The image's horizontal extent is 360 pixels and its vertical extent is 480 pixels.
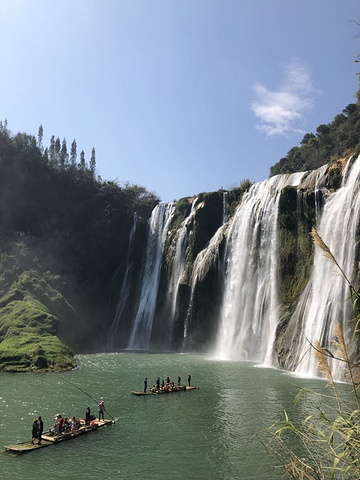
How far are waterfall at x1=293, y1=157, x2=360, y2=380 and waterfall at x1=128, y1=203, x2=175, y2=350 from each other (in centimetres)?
2573

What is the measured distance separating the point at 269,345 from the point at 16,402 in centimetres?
2464

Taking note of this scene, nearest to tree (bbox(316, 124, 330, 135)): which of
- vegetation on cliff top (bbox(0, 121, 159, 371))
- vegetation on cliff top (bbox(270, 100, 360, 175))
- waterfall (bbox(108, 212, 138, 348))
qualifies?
vegetation on cliff top (bbox(270, 100, 360, 175))

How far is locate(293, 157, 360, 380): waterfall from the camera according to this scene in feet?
109

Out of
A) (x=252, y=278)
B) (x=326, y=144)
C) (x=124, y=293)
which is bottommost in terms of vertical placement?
(x=124, y=293)

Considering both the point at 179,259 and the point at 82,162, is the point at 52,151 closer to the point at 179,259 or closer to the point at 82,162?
the point at 82,162

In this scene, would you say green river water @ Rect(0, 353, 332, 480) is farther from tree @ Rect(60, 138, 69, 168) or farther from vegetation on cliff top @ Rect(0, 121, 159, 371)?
tree @ Rect(60, 138, 69, 168)

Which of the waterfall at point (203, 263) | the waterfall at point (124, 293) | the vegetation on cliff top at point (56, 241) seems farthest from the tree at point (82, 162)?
the waterfall at point (203, 263)

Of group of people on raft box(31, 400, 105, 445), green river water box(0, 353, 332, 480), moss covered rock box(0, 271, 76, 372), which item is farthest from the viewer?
moss covered rock box(0, 271, 76, 372)

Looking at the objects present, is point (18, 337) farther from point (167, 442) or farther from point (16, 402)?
point (167, 442)

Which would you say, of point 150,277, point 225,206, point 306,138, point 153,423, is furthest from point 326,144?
point 153,423

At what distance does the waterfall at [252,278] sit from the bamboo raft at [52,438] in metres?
24.2

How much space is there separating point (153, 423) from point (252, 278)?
30311mm

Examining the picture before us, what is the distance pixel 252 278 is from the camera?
4816 cm

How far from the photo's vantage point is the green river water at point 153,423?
Result: 1429 cm
